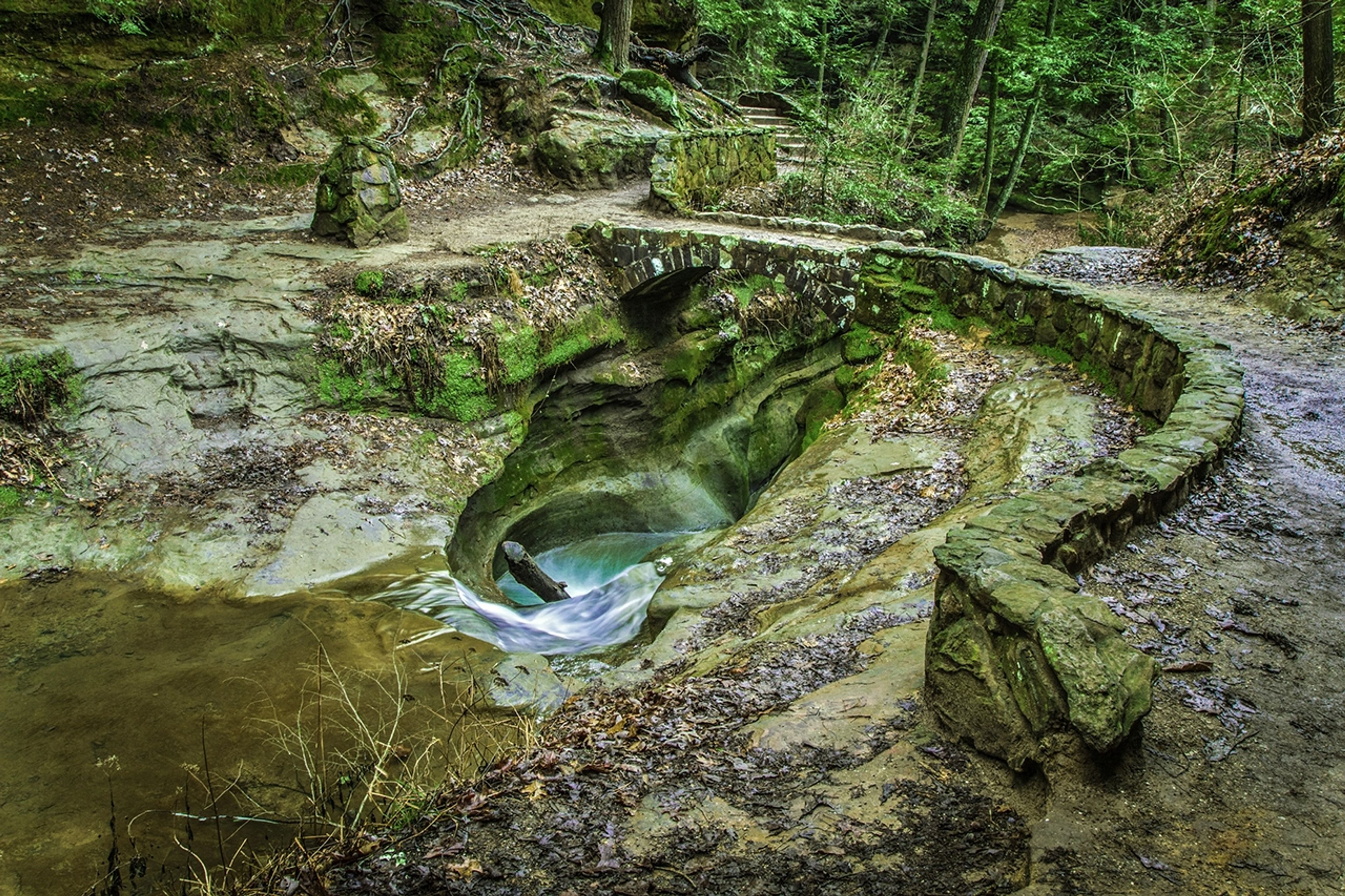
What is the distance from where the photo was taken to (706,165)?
15875 mm

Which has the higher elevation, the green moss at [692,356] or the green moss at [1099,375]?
the green moss at [1099,375]

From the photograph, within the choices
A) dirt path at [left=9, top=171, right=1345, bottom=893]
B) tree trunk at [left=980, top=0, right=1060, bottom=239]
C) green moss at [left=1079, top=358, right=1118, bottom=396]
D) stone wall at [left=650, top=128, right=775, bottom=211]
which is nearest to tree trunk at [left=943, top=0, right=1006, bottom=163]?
tree trunk at [left=980, top=0, right=1060, bottom=239]

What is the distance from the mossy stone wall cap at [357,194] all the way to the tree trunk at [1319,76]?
12522 millimetres

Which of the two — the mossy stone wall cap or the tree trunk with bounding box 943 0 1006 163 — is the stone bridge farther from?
the tree trunk with bounding box 943 0 1006 163

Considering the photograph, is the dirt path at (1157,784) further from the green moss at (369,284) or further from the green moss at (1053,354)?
the green moss at (369,284)

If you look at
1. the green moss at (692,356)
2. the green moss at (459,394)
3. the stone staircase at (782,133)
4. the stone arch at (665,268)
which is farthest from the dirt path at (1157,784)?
the stone staircase at (782,133)

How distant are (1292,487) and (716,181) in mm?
12600

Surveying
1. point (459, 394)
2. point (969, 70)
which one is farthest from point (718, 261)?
point (969, 70)

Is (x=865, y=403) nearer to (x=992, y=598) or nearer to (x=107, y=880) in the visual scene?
(x=992, y=598)

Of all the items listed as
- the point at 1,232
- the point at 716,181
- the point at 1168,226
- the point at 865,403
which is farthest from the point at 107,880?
the point at 1168,226

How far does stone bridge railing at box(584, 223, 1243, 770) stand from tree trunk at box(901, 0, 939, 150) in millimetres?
6979

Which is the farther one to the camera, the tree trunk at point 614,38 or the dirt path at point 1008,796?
the tree trunk at point 614,38

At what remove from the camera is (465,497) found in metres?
9.91

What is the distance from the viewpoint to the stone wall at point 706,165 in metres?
14.3
